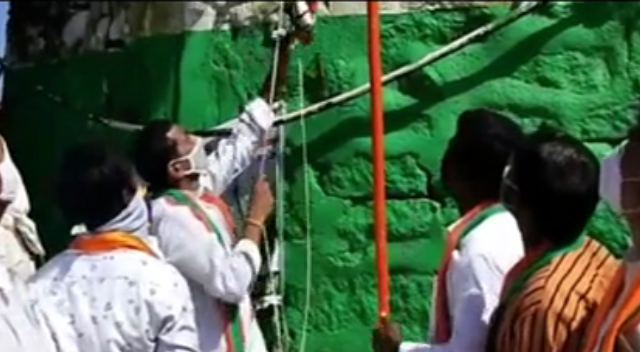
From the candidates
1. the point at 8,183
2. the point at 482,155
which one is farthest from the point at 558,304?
the point at 8,183

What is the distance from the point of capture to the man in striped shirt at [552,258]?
402cm

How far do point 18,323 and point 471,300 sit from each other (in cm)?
108

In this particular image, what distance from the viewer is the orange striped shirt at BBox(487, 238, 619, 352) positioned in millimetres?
4008

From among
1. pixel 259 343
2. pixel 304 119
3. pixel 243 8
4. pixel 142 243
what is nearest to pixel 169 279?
pixel 142 243

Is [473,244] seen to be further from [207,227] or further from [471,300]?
[207,227]

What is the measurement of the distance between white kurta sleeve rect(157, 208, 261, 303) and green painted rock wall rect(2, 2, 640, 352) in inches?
35.4

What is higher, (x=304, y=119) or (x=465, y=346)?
(x=304, y=119)

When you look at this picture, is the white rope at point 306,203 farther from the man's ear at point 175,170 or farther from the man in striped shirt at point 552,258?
the man in striped shirt at point 552,258

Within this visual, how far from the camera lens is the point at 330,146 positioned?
6.55 meters

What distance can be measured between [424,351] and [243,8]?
11.9 ft

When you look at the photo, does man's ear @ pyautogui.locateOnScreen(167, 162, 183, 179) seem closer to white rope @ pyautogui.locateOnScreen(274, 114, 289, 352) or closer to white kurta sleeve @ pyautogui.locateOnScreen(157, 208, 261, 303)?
white kurta sleeve @ pyautogui.locateOnScreen(157, 208, 261, 303)

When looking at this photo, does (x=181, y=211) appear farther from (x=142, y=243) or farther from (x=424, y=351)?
(x=424, y=351)

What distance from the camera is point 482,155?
190 inches

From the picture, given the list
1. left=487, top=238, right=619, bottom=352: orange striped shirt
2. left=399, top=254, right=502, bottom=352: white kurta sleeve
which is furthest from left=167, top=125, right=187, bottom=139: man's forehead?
left=487, top=238, right=619, bottom=352: orange striped shirt
